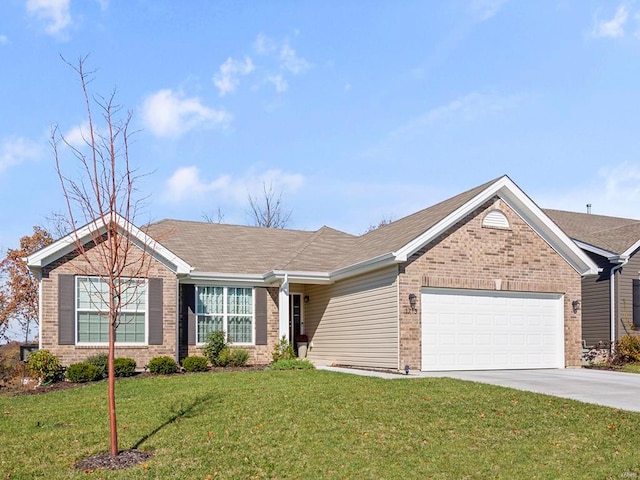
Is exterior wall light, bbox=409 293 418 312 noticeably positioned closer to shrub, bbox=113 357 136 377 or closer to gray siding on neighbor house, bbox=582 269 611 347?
shrub, bbox=113 357 136 377

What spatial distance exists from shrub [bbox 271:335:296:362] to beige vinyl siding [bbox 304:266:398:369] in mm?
1623

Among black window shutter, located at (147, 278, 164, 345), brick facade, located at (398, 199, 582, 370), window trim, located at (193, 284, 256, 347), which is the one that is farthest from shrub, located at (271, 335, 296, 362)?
brick facade, located at (398, 199, 582, 370)

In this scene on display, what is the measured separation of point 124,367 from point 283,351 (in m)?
4.50

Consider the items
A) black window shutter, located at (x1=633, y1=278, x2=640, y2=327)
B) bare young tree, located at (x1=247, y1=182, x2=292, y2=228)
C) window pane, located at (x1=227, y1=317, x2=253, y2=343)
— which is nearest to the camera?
window pane, located at (x1=227, y1=317, x2=253, y2=343)

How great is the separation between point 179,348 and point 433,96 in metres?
9.97

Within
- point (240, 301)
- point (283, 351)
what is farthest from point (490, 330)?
point (240, 301)

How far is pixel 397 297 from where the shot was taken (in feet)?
54.7

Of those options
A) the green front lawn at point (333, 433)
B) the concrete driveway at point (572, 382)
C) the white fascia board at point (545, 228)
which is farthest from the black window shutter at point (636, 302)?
the green front lawn at point (333, 433)

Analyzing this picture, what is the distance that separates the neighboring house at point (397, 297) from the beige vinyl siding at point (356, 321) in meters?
0.05

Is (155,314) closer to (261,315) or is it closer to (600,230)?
(261,315)

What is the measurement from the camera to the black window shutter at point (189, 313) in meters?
19.0

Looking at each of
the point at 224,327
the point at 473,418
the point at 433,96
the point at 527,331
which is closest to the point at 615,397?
the point at 473,418

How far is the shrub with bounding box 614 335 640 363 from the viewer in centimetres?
2088

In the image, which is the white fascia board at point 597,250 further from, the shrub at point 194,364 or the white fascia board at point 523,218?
the shrub at point 194,364
